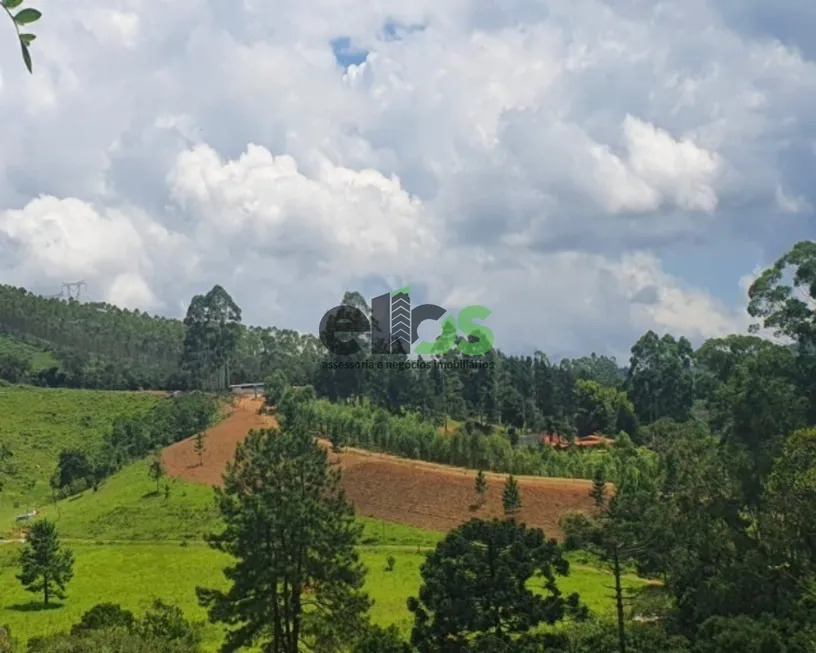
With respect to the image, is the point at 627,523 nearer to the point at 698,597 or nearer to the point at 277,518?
the point at 698,597

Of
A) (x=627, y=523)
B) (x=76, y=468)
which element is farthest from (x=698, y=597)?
(x=76, y=468)

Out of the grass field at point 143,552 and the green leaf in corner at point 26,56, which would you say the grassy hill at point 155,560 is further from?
Answer: the green leaf in corner at point 26,56

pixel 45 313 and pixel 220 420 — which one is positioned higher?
pixel 45 313

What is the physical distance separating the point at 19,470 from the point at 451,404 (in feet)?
132

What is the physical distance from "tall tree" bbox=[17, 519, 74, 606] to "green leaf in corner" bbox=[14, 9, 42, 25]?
35598mm

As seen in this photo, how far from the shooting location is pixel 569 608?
64.5 feet

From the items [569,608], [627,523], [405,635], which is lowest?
[405,635]

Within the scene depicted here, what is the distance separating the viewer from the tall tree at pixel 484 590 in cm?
1917

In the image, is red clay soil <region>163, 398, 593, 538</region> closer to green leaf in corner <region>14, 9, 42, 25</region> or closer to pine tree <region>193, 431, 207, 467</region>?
pine tree <region>193, 431, 207, 467</region>

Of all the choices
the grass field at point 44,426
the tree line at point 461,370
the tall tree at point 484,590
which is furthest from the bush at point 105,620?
the grass field at point 44,426

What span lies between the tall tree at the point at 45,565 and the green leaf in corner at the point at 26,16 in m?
35.6

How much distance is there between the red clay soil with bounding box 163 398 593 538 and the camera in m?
48.2

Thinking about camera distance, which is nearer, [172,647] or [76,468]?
[172,647]

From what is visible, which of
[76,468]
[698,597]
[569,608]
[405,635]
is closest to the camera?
[569,608]
